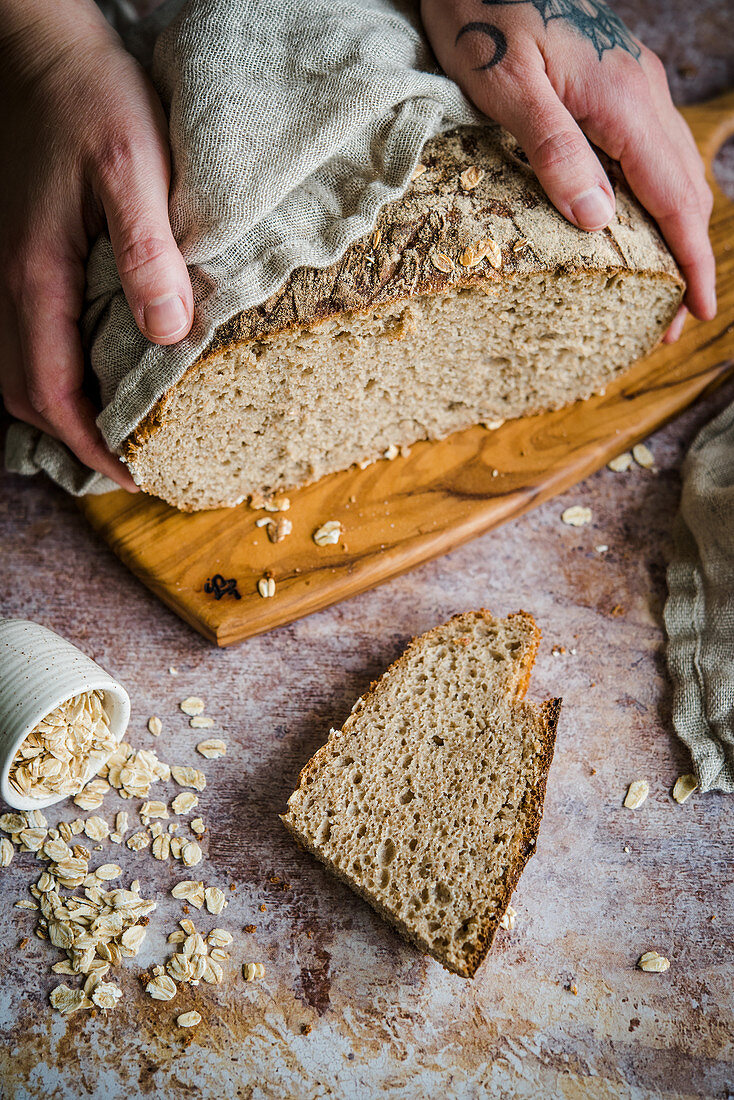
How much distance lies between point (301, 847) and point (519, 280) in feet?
5.53

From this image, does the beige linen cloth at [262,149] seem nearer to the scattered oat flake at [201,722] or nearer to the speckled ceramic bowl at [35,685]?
the speckled ceramic bowl at [35,685]

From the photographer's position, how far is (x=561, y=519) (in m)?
2.77

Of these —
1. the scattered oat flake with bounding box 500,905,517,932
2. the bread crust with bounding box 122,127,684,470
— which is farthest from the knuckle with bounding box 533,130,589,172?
the scattered oat flake with bounding box 500,905,517,932

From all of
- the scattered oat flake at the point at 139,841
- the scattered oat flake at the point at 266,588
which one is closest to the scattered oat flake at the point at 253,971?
the scattered oat flake at the point at 139,841

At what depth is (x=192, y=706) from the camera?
7.84 feet

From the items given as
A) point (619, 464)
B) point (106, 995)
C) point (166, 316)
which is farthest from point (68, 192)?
point (106, 995)

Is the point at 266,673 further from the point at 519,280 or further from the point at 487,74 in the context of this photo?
the point at 487,74

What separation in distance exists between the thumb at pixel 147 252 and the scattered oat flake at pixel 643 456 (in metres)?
1.63

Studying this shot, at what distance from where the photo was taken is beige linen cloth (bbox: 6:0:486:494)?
82.5 inches

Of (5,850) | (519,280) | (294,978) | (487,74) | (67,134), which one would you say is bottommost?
(294,978)

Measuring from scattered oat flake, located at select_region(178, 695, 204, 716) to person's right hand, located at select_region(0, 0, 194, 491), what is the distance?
0.71 metres

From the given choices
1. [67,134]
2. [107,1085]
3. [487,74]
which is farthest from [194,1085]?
[487,74]

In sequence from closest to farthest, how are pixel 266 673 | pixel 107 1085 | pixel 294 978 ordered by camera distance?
1. pixel 107 1085
2. pixel 294 978
3. pixel 266 673

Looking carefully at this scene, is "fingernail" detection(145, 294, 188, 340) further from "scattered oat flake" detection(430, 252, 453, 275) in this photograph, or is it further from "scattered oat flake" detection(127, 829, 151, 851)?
"scattered oat flake" detection(127, 829, 151, 851)
